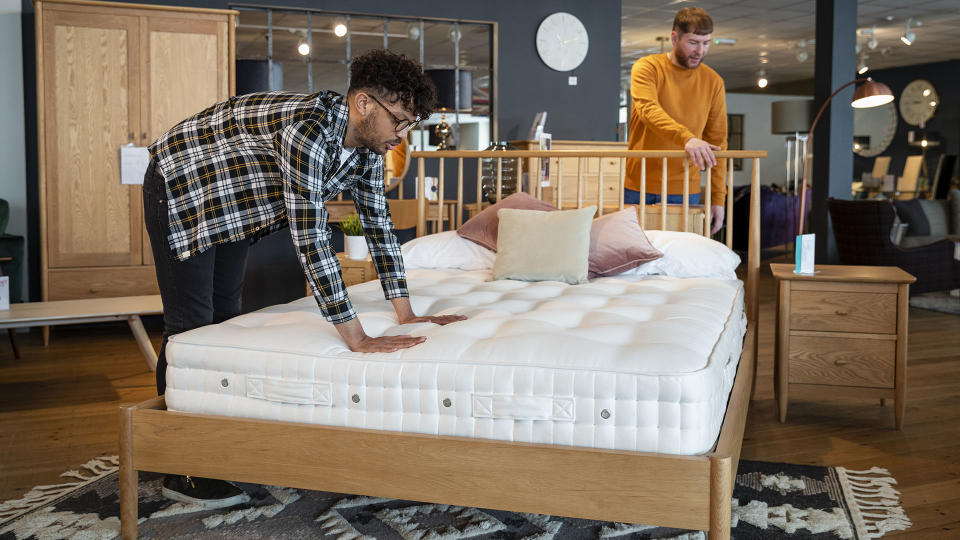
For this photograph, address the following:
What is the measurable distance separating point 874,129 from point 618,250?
431 inches

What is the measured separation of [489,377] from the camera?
1756mm

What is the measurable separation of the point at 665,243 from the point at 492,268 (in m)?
0.71

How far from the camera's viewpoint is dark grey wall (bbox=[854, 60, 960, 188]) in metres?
11.4

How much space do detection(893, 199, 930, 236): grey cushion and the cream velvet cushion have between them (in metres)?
4.88

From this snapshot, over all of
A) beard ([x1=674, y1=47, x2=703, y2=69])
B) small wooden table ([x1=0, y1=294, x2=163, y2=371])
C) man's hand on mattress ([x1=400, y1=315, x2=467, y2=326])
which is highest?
beard ([x1=674, y1=47, x2=703, y2=69])

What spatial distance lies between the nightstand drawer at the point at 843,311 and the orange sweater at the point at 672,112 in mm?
845

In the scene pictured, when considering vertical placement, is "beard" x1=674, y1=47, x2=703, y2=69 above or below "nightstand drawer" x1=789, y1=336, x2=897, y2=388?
above

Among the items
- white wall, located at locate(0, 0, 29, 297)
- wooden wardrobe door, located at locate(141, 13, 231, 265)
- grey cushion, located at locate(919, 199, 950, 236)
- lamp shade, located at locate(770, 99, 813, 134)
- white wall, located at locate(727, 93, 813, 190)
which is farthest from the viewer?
white wall, located at locate(727, 93, 813, 190)

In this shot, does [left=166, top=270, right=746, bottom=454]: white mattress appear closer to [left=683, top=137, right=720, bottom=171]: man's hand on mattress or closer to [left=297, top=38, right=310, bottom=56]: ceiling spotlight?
[left=683, top=137, right=720, bottom=171]: man's hand on mattress

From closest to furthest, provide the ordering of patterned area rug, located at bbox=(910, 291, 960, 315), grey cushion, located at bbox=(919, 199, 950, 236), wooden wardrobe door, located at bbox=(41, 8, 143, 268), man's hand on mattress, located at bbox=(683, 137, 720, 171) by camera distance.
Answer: man's hand on mattress, located at bbox=(683, 137, 720, 171) → wooden wardrobe door, located at bbox=(41, 8, 143, 268) → patterned area rug, located at bbox=(910, 291, 960, 315) → grey cushion, located at bbox=(919, 199, 950, 236)

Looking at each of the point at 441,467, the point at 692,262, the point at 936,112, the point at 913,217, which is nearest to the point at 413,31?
the point at 692,262

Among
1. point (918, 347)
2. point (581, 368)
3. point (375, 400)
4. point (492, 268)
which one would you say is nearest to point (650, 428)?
point (581, 368)

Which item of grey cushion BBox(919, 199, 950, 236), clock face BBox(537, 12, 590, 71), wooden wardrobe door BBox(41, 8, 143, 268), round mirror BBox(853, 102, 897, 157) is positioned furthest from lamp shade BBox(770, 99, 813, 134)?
wooden wardrobe door BBox(41, 8, 143, 268)

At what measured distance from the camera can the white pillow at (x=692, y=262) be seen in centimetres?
325
